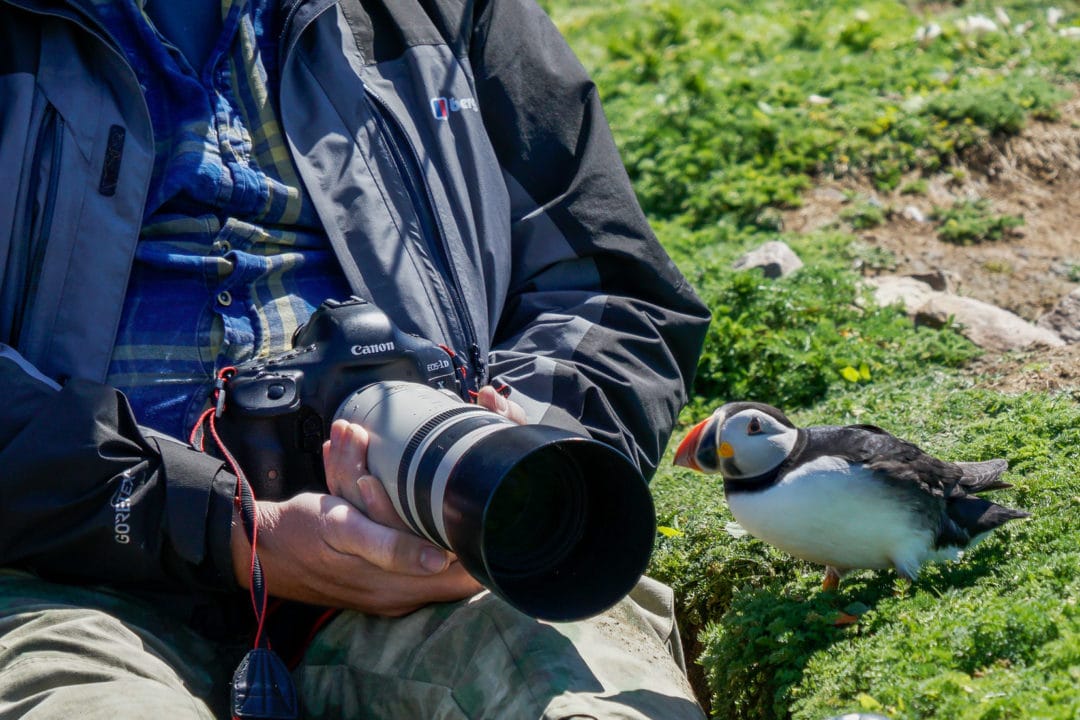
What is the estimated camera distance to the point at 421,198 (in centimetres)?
333

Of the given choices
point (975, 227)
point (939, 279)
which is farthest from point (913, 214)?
point (939, 279)

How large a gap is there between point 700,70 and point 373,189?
4306mm

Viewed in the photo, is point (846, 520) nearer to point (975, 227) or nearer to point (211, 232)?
point (211, 232)

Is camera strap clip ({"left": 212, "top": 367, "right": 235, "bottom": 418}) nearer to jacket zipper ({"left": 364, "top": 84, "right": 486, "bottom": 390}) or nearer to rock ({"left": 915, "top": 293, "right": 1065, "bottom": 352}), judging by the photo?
jacket zipper ({"left": 364, "top": 84, "right": 486, "bottom": 390})

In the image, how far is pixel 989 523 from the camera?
2.84 meters

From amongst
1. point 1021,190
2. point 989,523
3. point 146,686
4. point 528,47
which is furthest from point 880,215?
point 146,686

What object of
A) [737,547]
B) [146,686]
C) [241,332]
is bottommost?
[737,547]

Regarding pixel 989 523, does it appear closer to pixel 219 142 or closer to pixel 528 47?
pixel 528 47

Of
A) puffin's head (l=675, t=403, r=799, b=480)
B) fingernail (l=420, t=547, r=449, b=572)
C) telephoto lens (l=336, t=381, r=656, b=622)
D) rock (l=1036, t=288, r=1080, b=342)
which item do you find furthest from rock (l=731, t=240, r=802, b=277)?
fingernail (l=420, t=547, r=449, b=572)

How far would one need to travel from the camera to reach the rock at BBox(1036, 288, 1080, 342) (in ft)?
15.8

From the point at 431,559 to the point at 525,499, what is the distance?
219 mm

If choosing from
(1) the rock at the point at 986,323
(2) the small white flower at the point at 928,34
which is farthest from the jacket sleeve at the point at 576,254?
(2) the small white flower at the point at 928,34

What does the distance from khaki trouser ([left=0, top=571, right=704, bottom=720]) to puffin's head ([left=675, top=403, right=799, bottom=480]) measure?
1.36 ft

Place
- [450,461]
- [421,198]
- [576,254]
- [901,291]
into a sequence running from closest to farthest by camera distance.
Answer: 1. [450,461]
2. [421,198]
3. [576,254]
4. [901,291]
